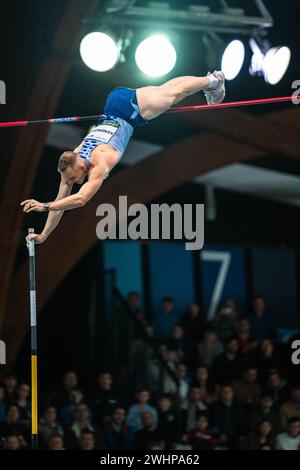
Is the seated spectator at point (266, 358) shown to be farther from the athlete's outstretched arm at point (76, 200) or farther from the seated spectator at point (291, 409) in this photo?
the athlete's outstretched arm at point (76, 200)

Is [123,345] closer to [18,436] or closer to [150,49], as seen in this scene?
[18,436]

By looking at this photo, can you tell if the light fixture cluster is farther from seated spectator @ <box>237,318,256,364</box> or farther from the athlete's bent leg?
seated spectator @ <box>237,318,256,364</box>

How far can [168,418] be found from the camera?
492 inches

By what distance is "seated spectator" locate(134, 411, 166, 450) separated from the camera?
11.9 m

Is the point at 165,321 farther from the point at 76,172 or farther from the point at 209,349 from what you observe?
the point at 76,172

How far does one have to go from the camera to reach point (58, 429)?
1188cm

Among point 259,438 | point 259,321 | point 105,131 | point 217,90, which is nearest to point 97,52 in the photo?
point 217,90

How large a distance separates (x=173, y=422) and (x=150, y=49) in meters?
4.13

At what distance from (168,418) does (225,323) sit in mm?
3152

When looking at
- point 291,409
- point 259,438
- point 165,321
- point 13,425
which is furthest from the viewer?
point 165,321

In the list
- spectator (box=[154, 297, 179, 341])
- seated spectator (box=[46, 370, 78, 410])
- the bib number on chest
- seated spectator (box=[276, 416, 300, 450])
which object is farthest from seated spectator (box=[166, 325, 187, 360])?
the bib number on chest

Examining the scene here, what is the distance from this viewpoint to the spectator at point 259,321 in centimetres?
1499

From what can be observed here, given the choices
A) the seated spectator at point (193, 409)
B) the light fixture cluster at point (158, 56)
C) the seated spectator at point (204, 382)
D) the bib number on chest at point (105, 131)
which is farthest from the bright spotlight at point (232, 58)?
the seated spectator at point (193, 409)

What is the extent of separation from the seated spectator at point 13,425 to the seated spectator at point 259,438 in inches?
94.8
